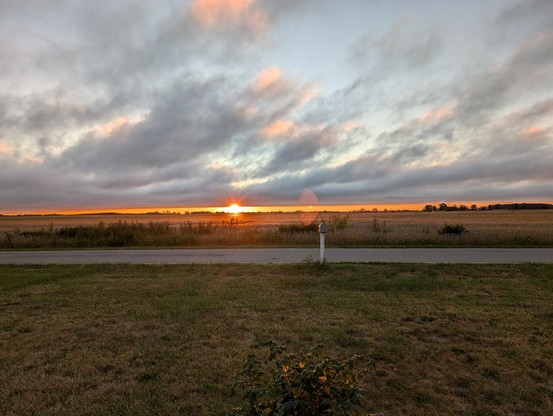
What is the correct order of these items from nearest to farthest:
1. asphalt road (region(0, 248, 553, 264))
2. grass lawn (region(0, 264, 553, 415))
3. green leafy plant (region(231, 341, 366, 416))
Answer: green leafy plant (region(231, 341, 366, 416)), grass lawn (region(0, 264, 553, 415)), asphalt road (region(0, 248, 553, 264))

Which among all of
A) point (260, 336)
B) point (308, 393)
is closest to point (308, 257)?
point (260, 336)

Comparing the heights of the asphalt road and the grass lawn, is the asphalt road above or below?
above

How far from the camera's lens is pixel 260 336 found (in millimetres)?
5445

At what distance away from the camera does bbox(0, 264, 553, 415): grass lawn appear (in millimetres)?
3771

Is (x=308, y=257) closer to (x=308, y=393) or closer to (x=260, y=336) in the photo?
(x=260, y=336)

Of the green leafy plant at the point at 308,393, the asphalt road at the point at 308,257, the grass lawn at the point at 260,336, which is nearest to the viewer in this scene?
the green leafy plant at the point at 308,393

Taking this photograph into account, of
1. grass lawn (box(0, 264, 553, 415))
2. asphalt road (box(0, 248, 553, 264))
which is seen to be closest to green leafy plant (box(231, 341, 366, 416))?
grass lawn (box(0, 264, 553, 415))

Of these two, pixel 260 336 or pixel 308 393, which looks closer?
pixel 308 393

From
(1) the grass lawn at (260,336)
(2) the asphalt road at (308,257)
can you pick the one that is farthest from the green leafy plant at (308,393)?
(2) the asphalt road at (308,257)

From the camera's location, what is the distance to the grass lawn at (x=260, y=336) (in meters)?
Result: 3.77

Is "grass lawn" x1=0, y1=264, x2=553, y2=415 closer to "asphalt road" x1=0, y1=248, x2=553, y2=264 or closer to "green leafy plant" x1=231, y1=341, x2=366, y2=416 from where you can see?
"green leafy plant" x1=231, y1=341, x2=366, y2=416

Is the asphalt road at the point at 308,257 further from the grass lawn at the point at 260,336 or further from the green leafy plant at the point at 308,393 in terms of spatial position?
the green leafy plant at the point at 308,393

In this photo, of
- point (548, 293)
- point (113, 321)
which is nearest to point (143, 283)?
point (113, 321)

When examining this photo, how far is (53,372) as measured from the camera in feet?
14.4
